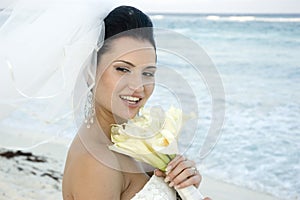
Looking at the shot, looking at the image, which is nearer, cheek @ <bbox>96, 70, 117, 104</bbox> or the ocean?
cheek @ <bbox>96, 70, 117, 104</bbox>

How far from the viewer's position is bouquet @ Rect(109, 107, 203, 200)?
1538 millimetres

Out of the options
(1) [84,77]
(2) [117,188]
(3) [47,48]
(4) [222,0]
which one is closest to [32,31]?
(3) [47,48]

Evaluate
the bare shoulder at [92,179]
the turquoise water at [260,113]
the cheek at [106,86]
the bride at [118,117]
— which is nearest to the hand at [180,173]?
the bride at [118,117]

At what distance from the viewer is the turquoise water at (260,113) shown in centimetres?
584

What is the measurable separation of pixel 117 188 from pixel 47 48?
507 millimetres

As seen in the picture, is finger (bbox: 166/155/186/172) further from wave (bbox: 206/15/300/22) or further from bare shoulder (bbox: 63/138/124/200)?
wave (bbox: 206/15/300/22)

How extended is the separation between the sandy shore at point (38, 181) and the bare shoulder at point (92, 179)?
3.11 m

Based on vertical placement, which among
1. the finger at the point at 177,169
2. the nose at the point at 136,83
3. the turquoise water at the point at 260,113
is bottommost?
the turquoise water at the point at 260,113

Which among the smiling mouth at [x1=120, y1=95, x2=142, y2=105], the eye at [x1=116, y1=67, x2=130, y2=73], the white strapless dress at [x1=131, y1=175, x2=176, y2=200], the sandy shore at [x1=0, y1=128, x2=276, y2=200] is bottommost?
the sandy shore at [x1=0, y1=128, x2=276, y2=200]

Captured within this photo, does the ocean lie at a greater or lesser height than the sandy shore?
lesser

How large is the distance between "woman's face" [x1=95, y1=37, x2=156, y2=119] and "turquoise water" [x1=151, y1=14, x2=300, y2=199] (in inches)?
105

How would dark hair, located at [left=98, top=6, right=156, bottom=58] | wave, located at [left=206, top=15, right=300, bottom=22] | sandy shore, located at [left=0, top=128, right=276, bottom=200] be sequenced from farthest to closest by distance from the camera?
wave, located at [left=206, top=15, right=300, bottom=22], sandy shore, located at [left=0, top=128, right=276, bottom=200], dark hair, located at [left=98, top=6, right=156, bottom=58]

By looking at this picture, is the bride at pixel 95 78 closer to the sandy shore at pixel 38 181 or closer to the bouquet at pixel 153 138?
the bouquet at pixel 153 138

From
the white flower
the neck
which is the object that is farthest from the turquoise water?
the white flower
